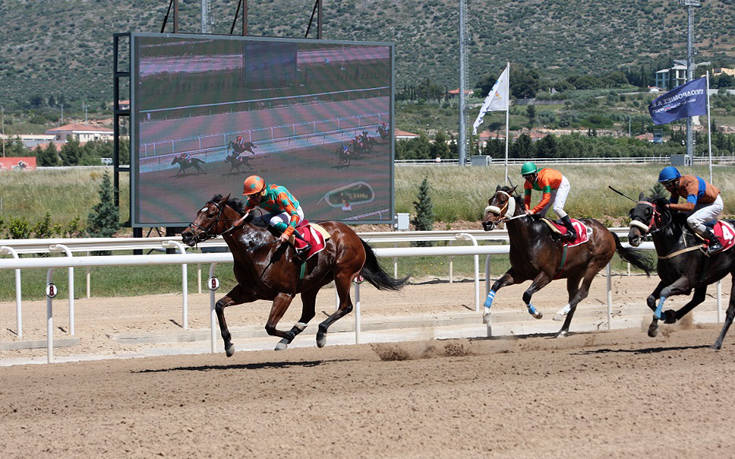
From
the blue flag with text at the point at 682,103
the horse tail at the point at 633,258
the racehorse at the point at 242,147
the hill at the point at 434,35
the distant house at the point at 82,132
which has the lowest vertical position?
the horse tail at the point at 633,258

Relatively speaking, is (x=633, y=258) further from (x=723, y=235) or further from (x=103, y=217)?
(x=103, y=217)

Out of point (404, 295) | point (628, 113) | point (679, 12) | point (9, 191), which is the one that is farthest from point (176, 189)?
point (679, 12)

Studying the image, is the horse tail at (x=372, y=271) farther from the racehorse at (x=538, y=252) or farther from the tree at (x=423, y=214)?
the tree at (x=423, y=214)

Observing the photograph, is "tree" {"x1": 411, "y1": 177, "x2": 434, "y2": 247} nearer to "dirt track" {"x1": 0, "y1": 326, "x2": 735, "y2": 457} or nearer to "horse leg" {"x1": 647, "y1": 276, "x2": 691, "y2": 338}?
"horse leg" {"x1": 647, "y1": 276, "x2": 691, "y2": 338}

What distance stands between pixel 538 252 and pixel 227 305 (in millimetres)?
3311

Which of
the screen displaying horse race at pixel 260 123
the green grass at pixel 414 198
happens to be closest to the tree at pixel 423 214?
the green grass at pixel 414 198

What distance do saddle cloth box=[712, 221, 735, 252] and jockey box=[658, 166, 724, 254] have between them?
0.13ft

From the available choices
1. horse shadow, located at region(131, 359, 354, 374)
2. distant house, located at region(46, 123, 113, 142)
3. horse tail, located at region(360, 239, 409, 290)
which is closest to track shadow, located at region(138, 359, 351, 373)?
horse shadow, located at region(131, 359, 354, 374)

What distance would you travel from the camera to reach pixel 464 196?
2850cm

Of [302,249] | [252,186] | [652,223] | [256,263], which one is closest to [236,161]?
[302,249]

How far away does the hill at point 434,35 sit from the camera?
10719 centimetres

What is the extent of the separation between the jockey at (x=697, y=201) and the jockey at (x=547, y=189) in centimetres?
130

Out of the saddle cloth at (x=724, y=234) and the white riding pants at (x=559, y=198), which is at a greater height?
the white riding pants at (x=559, y=198)

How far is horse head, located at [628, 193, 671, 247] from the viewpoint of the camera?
27.6 feet
